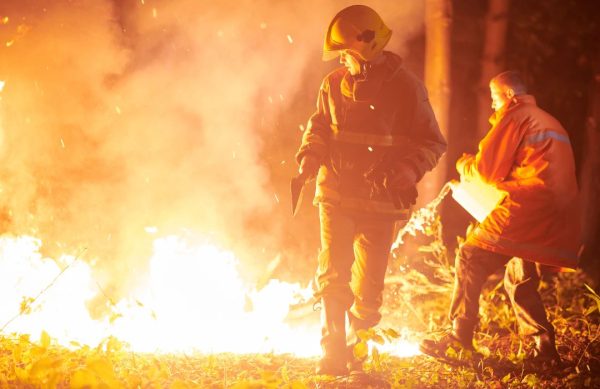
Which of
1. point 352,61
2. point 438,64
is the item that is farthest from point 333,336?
point 438,64

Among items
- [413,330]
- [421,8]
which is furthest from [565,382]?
[421,8]

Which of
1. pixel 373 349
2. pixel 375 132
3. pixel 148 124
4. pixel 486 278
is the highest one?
pixel 148 124

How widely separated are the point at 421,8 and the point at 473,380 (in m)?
4.66

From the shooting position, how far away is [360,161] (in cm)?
433

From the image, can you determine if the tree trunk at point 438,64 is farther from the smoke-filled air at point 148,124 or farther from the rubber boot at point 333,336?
the rubber boot at point 333,336

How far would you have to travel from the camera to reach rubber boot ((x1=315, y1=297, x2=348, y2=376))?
4309 millimetres

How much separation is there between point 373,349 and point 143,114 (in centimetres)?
425

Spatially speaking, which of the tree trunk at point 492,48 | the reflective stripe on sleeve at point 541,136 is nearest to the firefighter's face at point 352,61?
the reflective stripe on sleeve at point 541,136

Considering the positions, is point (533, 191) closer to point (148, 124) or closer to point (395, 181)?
point (395, 181)

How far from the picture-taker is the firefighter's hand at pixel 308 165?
173 inches

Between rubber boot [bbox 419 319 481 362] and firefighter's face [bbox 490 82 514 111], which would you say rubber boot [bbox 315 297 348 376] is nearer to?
rubber boot [bbox 419 319 481 362]

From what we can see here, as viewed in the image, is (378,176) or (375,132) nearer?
(378,176)

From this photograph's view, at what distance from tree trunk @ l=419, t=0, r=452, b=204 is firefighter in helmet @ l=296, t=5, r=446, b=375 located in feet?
6.24

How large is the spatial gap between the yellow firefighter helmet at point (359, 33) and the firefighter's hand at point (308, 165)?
36.5 inches
